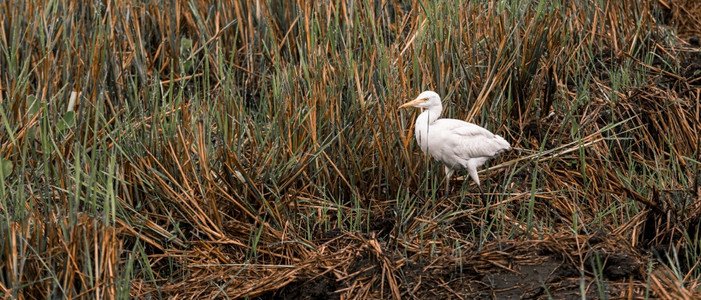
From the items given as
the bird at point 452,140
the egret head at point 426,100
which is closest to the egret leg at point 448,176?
the bird at point 452,140

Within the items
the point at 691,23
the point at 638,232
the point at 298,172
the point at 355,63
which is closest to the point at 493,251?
the point at 638,232

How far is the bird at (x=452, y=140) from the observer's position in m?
3.29

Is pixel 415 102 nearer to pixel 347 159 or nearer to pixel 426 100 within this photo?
pixel 426 100

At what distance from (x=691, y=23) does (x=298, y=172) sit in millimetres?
2738

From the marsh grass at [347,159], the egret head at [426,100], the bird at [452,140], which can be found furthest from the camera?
the egret head at [426,100]

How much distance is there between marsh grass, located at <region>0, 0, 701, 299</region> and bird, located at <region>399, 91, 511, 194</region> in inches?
4.2

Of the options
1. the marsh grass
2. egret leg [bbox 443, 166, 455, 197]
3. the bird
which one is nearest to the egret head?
the bird

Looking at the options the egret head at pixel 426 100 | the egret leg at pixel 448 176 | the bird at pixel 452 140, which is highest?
the egret head at pixel 426 100

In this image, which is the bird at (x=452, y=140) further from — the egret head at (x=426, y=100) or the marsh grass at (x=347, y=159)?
the marsh grass at (x=347, y=159)

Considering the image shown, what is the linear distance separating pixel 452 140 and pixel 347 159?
46cm

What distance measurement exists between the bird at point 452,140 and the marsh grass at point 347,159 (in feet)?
0.35

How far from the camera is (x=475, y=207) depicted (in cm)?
347

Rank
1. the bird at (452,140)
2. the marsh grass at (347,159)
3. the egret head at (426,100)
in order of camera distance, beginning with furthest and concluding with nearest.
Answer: the egret head at (426,100)
the bird at (452,140)
the marsh grass at (347,159)

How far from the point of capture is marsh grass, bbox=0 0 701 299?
279cm
